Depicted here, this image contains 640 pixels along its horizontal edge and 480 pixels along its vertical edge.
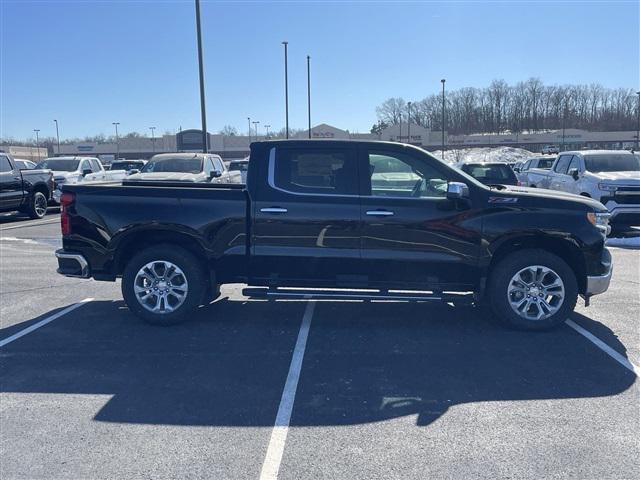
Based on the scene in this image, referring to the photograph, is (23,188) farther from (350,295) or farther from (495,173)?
(350,295)

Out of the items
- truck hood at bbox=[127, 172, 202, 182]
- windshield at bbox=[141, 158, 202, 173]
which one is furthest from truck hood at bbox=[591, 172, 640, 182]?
windshield at bbox=[141, 158, 202, 173]

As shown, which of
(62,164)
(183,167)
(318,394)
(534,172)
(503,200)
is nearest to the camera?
(318,394)

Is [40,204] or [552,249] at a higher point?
[552,249]

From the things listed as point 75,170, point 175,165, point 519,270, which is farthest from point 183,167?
point 519,270

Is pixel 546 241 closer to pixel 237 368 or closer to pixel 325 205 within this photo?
pixel 325 205

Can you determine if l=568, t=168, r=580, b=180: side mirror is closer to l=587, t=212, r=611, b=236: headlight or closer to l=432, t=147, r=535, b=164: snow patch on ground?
l=587, t=212, r=611, b=236: headlight

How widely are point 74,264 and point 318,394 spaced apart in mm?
3503

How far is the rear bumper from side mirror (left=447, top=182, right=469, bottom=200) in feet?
13.3

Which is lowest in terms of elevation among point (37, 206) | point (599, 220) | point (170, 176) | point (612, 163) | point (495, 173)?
point (37, 206)

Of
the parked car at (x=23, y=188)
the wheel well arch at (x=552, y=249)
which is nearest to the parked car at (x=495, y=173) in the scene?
the wheel well arch at (x=552, y=249)

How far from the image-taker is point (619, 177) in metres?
13.4

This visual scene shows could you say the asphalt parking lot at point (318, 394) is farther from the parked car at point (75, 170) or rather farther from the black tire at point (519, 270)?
the parked car at point (75, 170)

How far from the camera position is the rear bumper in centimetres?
655

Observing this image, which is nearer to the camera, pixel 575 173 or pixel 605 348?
pixel 605 348
